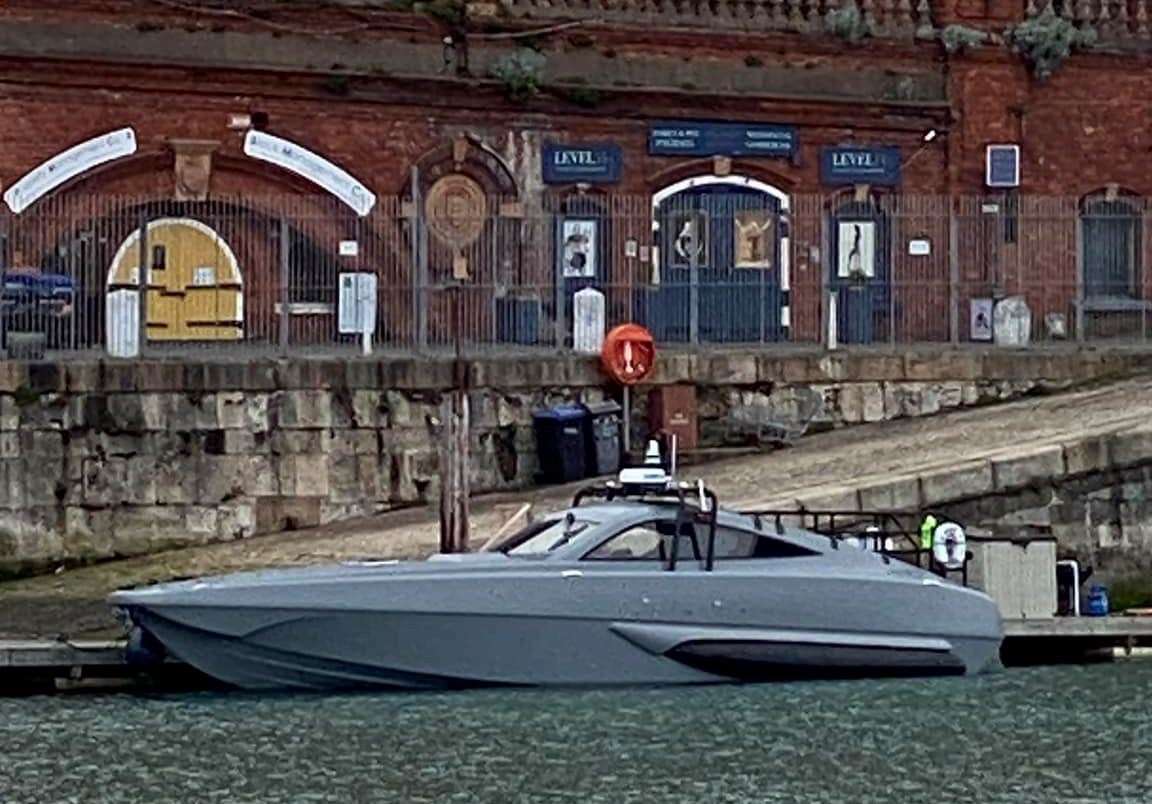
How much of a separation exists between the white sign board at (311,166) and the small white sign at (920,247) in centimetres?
685

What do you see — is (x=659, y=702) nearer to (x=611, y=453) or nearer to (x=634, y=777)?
(x=634, y=777)

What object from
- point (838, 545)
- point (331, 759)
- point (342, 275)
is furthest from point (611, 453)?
point (331, 759)

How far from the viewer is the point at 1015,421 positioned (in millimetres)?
30188

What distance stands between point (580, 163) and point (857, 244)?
3640 mm

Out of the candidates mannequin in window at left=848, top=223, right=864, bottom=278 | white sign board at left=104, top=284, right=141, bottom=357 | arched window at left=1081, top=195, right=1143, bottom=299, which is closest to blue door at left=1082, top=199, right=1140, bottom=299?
arched window at left=1081, top=195, right=1143, bottom=299

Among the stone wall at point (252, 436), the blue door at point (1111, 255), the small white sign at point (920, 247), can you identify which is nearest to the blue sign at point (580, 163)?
the small white sign at point (920, 247)

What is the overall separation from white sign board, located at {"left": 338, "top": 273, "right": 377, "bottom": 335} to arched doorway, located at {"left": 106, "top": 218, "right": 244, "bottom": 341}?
1413mm

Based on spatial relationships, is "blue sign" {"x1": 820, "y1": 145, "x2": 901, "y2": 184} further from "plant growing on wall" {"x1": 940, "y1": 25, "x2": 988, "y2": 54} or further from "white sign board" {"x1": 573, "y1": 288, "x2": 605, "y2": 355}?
"white sign board" {"x1": 573, "y1": 288, "x2": 605, "y2": 355}

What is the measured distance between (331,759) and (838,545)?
5691mm

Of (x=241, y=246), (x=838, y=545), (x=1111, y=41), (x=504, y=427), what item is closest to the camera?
(x=838, y=545)

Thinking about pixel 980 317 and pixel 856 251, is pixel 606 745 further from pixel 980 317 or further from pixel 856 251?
pixel 980 317

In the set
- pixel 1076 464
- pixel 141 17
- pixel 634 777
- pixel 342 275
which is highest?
pixel 141 17

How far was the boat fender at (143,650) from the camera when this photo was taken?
22641 millimetres

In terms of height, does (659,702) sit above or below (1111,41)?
below
